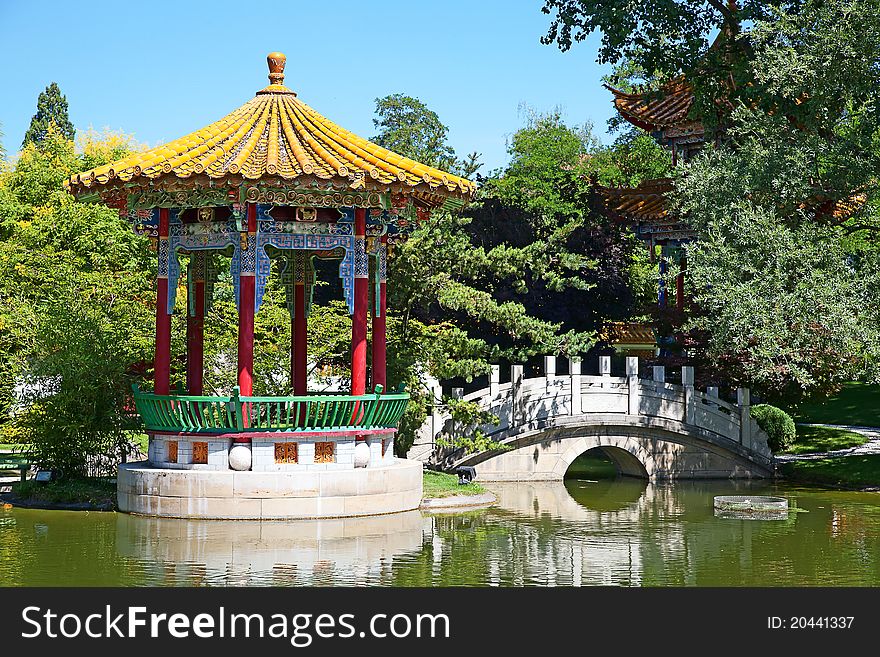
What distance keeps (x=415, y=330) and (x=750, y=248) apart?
21.5 ft

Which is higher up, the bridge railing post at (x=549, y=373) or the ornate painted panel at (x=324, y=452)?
the bridge railing post at (x=549, y=373)

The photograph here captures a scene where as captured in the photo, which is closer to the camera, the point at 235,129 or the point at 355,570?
the point at 355,570

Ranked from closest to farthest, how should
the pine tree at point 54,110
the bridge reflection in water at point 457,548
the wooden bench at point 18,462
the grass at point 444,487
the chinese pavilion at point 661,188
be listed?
the bridge reflection in water at point 457,548
the grass at point 444,487
the wooden bench at point 18,462
the chinese pavilion at point 661,188
the pine tree at point 54,110

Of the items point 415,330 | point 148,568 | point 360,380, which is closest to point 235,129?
point 360,380

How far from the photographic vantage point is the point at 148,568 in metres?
14.4

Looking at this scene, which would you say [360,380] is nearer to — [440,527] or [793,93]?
[440,527]

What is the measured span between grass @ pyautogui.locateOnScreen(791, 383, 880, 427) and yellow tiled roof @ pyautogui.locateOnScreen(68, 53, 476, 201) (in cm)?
1829

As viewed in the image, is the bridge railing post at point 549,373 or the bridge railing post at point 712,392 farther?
the bridge railing post at point 712,392

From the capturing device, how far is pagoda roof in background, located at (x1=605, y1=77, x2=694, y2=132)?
33906 mm

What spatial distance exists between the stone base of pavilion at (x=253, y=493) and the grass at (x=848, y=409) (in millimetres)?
18574

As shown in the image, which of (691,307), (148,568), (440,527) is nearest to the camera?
(148,568)

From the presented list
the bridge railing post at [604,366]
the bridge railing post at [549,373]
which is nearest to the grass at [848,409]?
the bridge railing post at [604,366]

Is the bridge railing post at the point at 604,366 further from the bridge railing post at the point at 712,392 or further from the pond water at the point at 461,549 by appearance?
the pond water at the point at 461,549

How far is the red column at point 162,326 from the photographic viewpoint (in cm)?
1975
